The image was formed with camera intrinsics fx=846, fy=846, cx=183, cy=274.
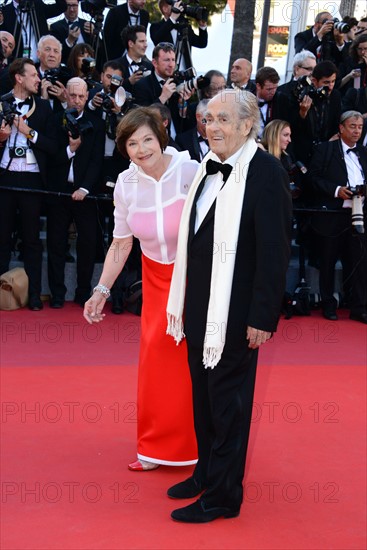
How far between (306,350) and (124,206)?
2914mm

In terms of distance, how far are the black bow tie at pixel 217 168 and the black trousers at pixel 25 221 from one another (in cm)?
379

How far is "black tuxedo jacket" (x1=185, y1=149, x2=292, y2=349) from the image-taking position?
3.12m

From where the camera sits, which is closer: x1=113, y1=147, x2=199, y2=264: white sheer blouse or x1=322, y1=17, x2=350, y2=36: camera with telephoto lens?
x1=113, y1=147, x2=199, y2=264: white sheer blouse

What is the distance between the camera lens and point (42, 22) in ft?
26.8

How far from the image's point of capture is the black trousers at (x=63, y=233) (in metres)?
7.04

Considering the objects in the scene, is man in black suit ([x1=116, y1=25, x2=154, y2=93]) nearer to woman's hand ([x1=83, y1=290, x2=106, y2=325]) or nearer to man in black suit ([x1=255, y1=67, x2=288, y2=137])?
man in black suit ([x1=255, y1=67, x2=288, y2=137])

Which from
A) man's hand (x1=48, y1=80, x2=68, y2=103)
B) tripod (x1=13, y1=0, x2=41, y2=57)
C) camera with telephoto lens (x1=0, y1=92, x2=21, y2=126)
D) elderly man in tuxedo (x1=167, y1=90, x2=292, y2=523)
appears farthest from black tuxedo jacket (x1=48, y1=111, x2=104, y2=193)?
elderly man in tuxedo (x1=167, y1=90, x2=292, y2=523)

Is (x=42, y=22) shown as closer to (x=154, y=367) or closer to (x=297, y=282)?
(x=297, y=282)

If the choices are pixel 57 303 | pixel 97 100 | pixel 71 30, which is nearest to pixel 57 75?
pixel 97 100

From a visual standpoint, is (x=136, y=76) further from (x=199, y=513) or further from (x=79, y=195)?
(x=199, y=513)

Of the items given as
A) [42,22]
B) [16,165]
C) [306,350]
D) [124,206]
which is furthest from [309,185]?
[124,206]

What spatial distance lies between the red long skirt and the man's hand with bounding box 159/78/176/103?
350 cm

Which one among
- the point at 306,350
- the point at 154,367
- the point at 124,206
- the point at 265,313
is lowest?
the point at 306,350

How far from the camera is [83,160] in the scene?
6992mm
